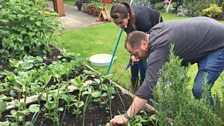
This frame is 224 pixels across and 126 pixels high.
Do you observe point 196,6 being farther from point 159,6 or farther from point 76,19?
point 76,19

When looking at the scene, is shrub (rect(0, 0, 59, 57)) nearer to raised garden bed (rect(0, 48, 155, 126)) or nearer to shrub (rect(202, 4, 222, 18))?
raised garden bed (rect(0, 48, 155, 126))

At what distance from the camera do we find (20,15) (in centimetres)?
392

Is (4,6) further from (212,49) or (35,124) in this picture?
(212,49)

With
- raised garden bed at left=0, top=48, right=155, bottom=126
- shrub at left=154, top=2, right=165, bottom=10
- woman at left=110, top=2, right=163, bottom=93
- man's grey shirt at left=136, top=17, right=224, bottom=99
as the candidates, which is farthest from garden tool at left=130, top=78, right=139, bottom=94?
shrub at left=154, top=2, right=165, bottom=10

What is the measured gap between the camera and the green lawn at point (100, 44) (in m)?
4.45

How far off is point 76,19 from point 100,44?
7.39 feet

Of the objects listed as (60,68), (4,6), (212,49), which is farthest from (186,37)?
(4,6)

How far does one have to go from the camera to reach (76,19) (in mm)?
7789

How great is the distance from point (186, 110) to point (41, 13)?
10.4ft

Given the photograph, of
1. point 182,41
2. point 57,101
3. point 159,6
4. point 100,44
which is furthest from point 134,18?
point 159,6

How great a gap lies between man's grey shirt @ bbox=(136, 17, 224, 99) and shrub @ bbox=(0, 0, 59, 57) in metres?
2.02

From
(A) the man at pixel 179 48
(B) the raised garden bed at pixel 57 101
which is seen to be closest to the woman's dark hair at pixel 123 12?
(A) the man at pixel 179 48

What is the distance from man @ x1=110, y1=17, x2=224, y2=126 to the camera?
2.20 metres

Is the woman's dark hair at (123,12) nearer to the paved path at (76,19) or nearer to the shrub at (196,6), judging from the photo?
the paved path at (76,19)
